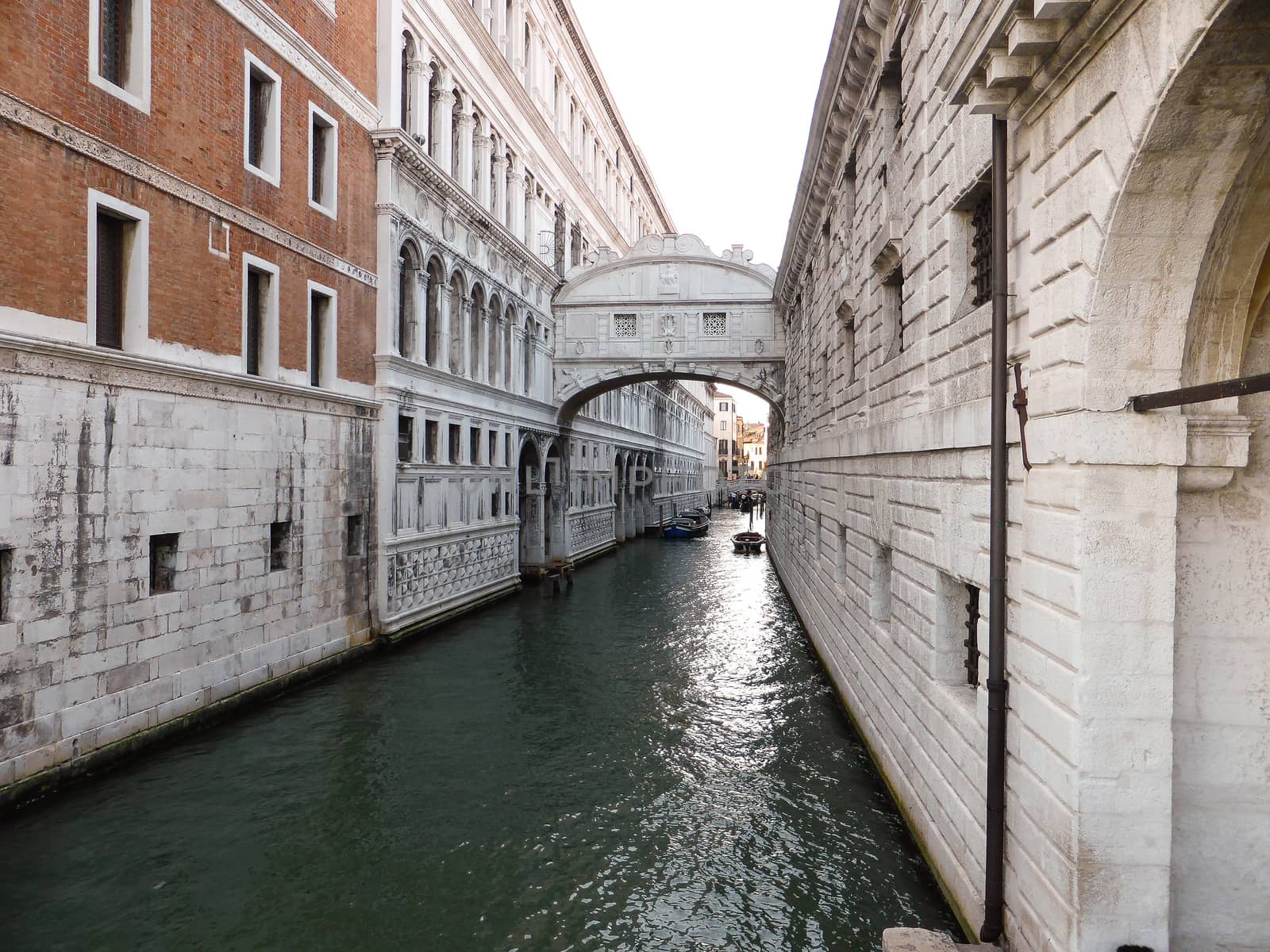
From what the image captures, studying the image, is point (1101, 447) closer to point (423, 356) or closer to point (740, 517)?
point (423, 356)

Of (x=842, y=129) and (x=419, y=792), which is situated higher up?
(x=842, y=129)

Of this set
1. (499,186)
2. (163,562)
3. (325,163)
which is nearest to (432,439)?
(325,163)

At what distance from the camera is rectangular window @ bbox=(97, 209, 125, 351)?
8.82 m

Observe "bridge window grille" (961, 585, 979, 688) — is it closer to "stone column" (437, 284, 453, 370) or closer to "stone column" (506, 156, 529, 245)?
"stone column" (437, 284, 453, 370)

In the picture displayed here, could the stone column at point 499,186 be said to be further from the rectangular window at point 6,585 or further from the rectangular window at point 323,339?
the rectangular window at point 6,585

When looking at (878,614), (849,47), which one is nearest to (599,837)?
(878,614)

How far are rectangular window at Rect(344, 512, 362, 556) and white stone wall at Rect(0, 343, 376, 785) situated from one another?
2.18ft

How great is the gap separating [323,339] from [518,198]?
10.5 metres

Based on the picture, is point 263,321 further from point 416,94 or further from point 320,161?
point 416,94

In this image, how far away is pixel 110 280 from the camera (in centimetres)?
898

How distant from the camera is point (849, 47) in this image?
992 cm

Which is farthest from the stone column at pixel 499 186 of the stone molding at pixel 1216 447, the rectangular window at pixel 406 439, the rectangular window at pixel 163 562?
the stone molding at pixel 1216 447

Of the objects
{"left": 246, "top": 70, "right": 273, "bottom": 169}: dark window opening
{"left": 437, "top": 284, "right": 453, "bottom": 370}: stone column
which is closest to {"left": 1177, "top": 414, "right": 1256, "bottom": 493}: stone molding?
{"left": 246, "top": 70, "right": 273, "bottom": 169}: dark window opening

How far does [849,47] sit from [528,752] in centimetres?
929
